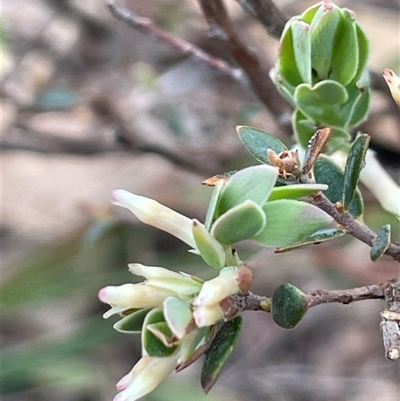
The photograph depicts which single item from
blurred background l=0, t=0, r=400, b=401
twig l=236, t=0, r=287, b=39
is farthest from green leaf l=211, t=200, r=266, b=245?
blurred background l=0, t=0, r=400, b=401

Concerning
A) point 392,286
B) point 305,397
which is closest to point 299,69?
point 392,286

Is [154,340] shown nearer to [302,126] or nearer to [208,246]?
[208,246]

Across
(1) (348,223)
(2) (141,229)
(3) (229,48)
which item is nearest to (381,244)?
(1) (348,223)

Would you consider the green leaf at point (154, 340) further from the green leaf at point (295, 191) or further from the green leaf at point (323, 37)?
the green leaf at point (323, 37)

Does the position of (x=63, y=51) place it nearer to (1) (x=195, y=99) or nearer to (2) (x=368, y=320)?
(1) (x=195, y=99)

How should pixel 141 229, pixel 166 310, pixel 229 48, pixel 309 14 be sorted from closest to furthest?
pixel 166 310 → pixel 309 14 → pixel 229 48 → pixel 141 229

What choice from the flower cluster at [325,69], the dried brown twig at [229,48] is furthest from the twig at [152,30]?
the flower cluster at [325,69]
